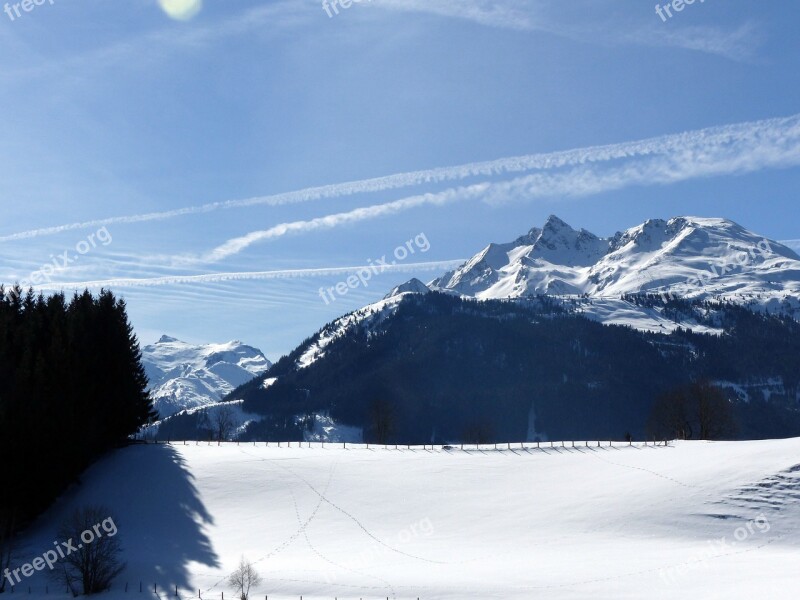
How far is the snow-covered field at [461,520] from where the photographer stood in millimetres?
50125

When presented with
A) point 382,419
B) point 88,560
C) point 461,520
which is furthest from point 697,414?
point 88,560

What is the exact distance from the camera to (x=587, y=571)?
50.7 metres

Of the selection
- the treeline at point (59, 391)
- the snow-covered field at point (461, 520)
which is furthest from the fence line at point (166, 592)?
the treeline at point (59, 391)

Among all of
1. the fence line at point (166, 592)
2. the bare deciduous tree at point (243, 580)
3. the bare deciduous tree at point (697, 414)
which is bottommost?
the fence line at point (166, 592)

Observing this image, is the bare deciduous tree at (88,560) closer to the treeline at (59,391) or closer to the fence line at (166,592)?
the fence line at (166,592)

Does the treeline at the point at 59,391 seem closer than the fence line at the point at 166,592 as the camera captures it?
No

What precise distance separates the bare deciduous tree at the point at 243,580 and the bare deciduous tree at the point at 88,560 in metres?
10.8

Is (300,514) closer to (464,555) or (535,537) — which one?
(464,555)

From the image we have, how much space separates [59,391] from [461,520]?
45.0 m

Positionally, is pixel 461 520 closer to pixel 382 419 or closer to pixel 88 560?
pixel 88 560

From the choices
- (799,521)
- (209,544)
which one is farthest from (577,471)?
(209,544)

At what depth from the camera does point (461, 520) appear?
65250 mm

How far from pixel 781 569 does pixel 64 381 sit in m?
71.1

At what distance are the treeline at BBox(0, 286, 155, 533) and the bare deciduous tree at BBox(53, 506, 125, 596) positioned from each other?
9.34 metres
